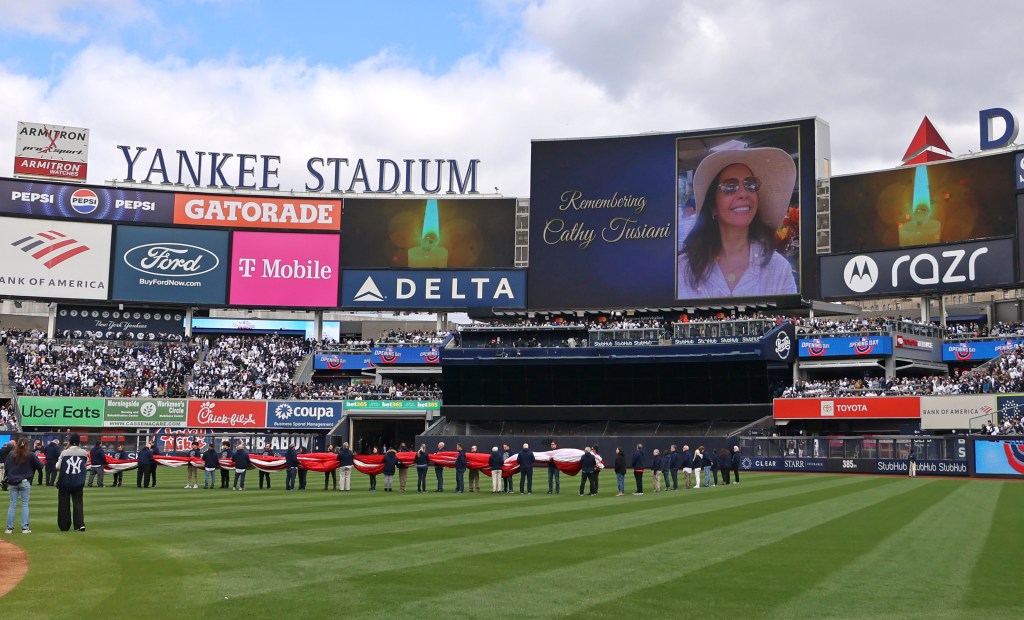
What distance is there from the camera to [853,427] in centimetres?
6994

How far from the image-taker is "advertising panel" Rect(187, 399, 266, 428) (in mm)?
77625

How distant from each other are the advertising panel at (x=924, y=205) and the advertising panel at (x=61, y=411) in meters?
54.0

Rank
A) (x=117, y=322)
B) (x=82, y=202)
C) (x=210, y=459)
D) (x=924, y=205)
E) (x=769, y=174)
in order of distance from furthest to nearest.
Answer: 1. (x=117, y=322)
2. (x=82, y=202)
3. (x=769, y=174)
4. (x=924, y=205)
5. (x=210, y=459)

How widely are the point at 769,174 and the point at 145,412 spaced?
4845 centimetres

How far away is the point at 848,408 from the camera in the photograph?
217 feet

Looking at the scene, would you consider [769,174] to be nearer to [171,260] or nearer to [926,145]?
[926,145]

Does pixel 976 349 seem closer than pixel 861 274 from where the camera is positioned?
Yes

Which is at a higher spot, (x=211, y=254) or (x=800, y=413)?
(x=211, y=254)

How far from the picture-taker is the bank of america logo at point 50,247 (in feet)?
271

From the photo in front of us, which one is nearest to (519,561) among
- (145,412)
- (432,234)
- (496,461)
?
(496,461)

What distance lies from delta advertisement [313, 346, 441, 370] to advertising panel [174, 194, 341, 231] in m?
10.6

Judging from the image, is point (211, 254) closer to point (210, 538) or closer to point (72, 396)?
point (72, 396)

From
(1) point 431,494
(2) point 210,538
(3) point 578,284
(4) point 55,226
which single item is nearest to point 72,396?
(4) point 55,226

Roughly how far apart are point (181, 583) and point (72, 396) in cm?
6736
